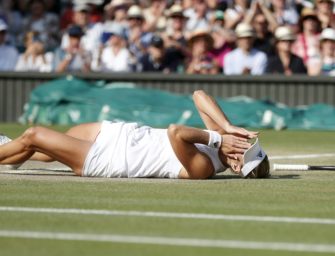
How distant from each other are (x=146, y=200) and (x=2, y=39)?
518 inches

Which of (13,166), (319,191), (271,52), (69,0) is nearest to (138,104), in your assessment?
(271,52)

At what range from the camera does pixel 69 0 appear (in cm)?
2392

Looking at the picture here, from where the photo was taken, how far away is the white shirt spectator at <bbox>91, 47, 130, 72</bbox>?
2080 cm

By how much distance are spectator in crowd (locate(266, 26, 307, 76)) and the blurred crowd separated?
0.06ft

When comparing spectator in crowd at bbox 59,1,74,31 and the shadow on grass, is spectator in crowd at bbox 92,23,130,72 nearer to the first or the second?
spectator in crowd at bbox 59,1,74,31

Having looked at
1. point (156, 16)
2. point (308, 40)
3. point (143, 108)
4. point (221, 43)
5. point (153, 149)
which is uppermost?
point (156, 16)

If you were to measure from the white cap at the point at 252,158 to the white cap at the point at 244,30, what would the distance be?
9.79 metres

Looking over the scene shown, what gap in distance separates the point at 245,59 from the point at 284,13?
65.4 inches

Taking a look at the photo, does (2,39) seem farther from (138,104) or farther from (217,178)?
(217,178)

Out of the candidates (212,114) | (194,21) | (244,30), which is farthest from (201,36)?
(212,114)

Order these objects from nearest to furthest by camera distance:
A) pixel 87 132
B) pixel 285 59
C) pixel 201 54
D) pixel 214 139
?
pixel 214 139, pixel 87 132, pixel 285 59, pixel 201 54

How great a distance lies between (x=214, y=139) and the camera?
389 inches

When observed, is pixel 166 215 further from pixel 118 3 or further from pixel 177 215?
pixel 118 3

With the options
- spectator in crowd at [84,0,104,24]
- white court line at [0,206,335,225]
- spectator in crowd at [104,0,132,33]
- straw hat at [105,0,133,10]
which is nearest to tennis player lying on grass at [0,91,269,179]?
white court line at [0,206,335,225]
